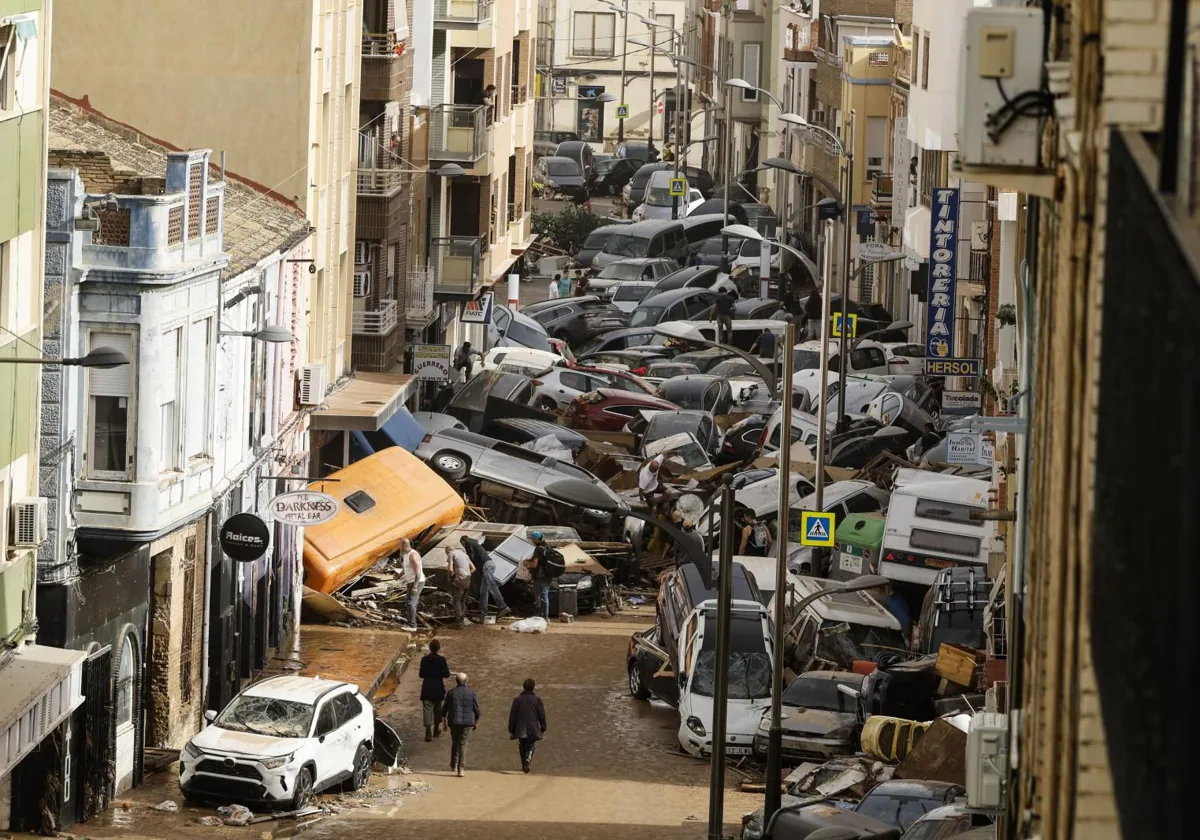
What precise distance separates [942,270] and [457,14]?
55.3 feet

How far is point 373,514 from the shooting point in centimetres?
Answer: 3716

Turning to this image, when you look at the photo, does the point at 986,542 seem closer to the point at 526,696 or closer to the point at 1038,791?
A: the point at 526,696

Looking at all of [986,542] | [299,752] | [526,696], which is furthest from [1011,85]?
[986,542]

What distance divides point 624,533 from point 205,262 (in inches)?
631

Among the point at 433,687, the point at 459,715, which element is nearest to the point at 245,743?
→ the point at 459,715

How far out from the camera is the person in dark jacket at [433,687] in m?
28.5

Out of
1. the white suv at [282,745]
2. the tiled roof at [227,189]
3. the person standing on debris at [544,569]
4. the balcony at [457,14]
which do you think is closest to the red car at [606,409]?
the balcony at [457,14]

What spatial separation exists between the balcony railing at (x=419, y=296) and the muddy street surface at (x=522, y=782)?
46.0 feet

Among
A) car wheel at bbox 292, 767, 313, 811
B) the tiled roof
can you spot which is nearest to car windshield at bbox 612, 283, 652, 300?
the tiled roof

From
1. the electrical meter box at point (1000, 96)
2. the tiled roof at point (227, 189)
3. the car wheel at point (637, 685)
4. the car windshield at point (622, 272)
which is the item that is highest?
the electrical meter box at point (1000, 96)

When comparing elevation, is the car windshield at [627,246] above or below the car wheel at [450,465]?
above

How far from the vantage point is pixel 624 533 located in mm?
41219

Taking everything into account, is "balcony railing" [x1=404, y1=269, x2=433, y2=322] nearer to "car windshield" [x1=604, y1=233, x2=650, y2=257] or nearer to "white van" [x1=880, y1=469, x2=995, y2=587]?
"white van" [x1=880, y1=469, x2=995, y2=587]

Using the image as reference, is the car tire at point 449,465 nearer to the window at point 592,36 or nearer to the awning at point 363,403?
the awning at point 363,403
